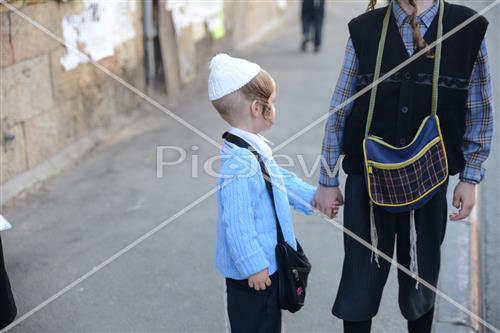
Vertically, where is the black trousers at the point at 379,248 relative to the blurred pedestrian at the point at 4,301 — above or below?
above

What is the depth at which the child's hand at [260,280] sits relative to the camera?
2357mm

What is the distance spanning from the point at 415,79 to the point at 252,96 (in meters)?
0.56

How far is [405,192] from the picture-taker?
7.79 ft

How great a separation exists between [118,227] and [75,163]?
145 cm

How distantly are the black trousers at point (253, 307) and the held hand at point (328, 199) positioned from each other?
0.34 metres

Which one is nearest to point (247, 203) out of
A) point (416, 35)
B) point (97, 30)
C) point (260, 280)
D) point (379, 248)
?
point (260, 280)

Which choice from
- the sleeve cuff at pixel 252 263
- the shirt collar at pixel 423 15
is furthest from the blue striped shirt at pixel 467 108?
the sleeve cuff at pixel 252 263

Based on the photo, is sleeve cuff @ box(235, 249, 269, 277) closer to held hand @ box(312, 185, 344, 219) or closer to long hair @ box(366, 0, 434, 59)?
held hand @ box(312, 185, 344, 219)

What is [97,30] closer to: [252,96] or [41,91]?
[41,91]

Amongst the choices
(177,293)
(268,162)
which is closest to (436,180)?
(268,162)

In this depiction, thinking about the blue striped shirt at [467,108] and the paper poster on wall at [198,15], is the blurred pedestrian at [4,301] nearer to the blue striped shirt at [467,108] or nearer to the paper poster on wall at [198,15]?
the blue striped shirt at [467,108]

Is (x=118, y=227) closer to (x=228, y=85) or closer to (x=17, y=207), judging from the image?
(x=17, y=207)

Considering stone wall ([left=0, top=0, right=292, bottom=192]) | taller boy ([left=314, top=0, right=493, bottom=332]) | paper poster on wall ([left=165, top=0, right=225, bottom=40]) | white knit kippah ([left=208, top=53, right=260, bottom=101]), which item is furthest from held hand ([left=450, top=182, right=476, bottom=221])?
paper poster on wall ([left=165, top=0, right=225, bottom=40])

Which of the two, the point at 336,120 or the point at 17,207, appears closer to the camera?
the point at 336,120
